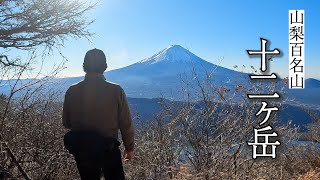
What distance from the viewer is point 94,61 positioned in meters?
3.63

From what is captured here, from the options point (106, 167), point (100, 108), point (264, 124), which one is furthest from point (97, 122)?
point (264, 124)

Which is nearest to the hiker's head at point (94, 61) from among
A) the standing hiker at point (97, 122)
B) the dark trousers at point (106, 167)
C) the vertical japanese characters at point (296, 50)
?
the standing hiker at point (97, 122)

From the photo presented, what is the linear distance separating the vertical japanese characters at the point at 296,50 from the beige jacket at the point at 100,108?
4.35 m

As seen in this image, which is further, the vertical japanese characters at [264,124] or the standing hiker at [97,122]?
the vertical japanese characters at [264,124]

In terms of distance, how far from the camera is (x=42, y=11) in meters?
7.65

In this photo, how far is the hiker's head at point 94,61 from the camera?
3619 mm

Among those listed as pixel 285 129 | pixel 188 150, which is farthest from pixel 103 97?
pixel 285 129

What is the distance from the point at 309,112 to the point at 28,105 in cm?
677

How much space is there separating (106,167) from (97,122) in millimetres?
358

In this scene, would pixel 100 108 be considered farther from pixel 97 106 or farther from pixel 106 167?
pixel 106 167

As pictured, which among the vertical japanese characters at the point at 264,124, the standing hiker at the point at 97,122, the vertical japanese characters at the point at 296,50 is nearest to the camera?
the standing hiker at the point at 97,122

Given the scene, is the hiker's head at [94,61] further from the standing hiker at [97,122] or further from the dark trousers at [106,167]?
A: the dark trousers at [106,167]

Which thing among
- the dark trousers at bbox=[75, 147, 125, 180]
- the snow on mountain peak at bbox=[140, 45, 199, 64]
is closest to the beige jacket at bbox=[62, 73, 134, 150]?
the dark trousers at bbox=[75, 147, 125, 180]

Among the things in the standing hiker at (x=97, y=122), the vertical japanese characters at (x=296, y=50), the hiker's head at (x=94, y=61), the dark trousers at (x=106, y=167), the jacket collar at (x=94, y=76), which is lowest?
the dark trousers at (x=106, y=167)
